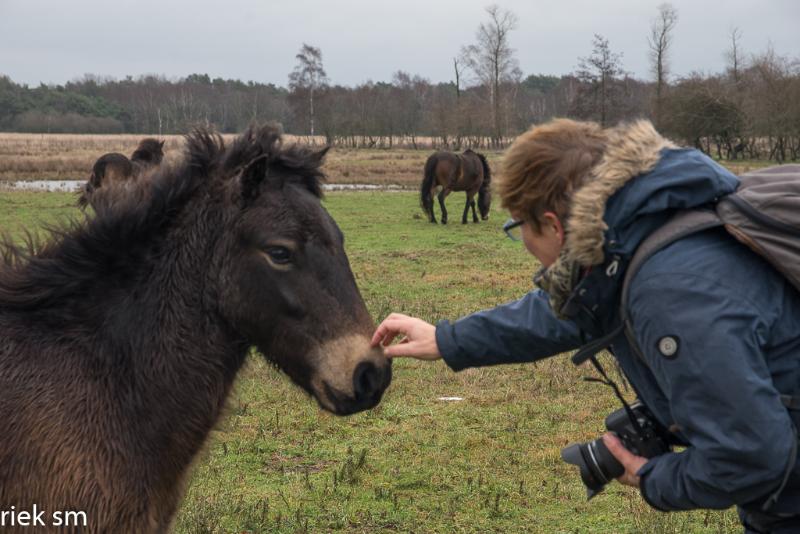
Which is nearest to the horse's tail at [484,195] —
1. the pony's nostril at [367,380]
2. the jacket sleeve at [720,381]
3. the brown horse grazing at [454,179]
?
the brown horse grazing at [454,179]

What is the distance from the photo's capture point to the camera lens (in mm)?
2443

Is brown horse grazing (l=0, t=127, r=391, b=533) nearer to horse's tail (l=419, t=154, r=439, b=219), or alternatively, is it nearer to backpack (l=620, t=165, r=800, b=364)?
backpack (l=620, t=165, r=800, b=364)

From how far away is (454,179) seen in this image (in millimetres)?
23578

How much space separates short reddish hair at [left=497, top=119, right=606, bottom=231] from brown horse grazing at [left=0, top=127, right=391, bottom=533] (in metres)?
1.04

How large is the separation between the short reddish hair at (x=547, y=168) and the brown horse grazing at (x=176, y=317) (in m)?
1.04

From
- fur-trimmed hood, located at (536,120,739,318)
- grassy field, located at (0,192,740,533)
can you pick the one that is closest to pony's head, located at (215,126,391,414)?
grassy field, located at (0,192,740,533)

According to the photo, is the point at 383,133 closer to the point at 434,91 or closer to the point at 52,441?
the point at 434,91

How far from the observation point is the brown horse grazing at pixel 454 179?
23094mm

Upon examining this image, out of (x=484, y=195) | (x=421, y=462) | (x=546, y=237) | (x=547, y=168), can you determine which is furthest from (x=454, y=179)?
(x=547, y=168)

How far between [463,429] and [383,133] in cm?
6444

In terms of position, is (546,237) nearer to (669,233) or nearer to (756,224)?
(669,233)

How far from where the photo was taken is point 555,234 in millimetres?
2383

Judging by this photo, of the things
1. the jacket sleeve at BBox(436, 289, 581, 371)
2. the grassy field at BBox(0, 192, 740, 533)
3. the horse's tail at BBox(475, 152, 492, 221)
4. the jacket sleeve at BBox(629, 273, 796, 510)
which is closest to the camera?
the jacket sleeve at BBox(629, 273, 796, 510)

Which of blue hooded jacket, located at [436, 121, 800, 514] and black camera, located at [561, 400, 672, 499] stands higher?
blue hooded jacket, located at [436, 121, 800, 514]
